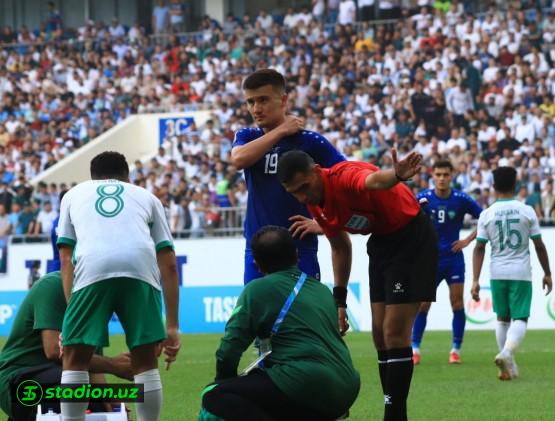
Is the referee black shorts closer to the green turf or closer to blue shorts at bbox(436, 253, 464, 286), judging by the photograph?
the green turf

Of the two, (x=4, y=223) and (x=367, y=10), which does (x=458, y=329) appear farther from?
(x=367, y=10)

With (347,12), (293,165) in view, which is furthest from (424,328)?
(347,12)

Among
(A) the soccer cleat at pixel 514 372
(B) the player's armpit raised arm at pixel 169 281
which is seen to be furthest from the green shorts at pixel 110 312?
(A) the soccer cleat at pixel 514 372

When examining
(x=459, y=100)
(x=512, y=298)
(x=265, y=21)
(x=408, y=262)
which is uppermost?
(x=265, y=21)

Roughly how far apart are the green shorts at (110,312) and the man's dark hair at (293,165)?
1143 mm

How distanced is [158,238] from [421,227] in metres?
1.98

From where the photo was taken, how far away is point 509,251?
13.9m

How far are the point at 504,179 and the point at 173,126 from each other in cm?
2212

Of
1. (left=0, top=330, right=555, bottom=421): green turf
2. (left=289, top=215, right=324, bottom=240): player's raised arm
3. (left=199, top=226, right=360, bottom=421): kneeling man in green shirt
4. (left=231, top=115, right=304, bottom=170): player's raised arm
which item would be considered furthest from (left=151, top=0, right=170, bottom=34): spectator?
(left=199, top=226, right=360, bottom=421): kneeling man in green shirt

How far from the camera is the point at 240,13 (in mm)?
41375

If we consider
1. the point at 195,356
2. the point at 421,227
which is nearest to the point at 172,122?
the point at 195,356

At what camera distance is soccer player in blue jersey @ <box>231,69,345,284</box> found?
8.77 metres

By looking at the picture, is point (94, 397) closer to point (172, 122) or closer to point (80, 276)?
point (80, 276)

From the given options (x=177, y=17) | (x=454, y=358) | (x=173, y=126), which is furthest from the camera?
(x=177, y=17)
